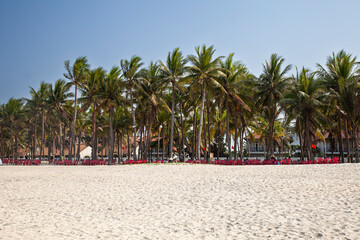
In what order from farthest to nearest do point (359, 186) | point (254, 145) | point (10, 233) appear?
point (254, 145), point (359, 186), point (10, 233)

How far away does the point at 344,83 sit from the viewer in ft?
74.7

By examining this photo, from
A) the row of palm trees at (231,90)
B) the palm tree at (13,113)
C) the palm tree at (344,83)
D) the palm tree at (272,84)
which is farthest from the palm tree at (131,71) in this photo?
the palm tree at (13,113)

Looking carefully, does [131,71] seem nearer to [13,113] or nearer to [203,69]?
[203,69]

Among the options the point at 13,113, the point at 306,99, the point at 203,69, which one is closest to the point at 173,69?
the point at 203,69

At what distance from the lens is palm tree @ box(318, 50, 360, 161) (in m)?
21.9

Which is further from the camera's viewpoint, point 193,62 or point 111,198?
point 193,62

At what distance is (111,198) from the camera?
8969 mm

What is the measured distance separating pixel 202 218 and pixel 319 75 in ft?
76.1

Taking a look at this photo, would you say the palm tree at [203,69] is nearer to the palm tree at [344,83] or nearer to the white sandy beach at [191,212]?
the palm tree at [344,83]

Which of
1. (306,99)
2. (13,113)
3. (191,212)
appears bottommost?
(191,212)

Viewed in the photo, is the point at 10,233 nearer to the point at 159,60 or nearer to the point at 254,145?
the point at 159,60

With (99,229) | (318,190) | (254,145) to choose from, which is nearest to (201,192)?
(318,190)

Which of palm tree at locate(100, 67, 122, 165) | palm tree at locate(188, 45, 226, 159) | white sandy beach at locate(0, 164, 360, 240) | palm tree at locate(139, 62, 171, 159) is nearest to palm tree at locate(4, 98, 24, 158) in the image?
palm tree at locate(100, 67, 122, 165)

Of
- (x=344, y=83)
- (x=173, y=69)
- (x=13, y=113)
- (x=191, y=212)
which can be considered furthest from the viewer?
(x=13, y=113)
